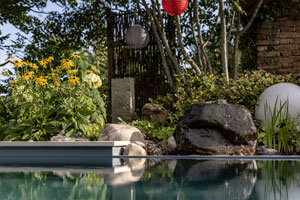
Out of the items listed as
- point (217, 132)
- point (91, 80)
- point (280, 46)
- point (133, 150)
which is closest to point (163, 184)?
point (133, 150)

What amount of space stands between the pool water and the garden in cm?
198

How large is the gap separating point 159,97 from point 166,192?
6.35 meters

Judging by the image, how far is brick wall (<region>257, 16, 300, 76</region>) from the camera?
8516 millimetres

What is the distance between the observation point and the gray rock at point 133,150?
516 cm

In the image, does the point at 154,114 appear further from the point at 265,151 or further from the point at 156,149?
the point at 265,151

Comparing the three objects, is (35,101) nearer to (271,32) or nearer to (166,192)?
(166,192)

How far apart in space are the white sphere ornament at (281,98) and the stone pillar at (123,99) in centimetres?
316

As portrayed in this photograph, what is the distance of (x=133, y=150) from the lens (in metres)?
5.17

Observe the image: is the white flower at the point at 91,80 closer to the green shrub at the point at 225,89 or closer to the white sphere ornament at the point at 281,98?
the green shrub at the point at 225,89

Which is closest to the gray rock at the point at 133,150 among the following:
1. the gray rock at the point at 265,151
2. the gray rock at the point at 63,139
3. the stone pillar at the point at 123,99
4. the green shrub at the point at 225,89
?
the gray rock at the point at 63,139

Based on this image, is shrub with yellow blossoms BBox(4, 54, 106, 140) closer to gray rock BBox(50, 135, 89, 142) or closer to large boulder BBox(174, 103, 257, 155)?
gray rock BBox(50, 135, 89, 142)

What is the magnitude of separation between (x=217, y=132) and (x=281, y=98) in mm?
1592


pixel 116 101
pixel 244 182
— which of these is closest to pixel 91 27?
pixel 116 101

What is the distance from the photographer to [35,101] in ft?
19.2
